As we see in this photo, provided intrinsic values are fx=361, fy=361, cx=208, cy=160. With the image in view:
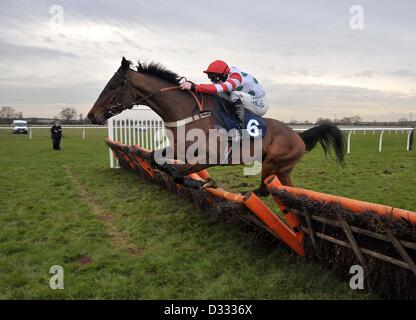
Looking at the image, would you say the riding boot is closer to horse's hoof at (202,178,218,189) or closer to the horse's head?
horse's hoof at (202,178,218,189)

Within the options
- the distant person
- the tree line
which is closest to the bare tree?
the tree line

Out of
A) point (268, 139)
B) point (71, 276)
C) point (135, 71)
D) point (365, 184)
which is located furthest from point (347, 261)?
point (365, 184)

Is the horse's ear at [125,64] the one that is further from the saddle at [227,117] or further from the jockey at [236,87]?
the saddle at [227,117]

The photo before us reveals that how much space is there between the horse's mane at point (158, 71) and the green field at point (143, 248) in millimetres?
1959

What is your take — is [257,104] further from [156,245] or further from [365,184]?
[365,184]

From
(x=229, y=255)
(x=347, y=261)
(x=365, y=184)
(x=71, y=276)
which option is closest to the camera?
(x=347, y=261)

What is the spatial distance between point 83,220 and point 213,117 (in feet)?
8.57

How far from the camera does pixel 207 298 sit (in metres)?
2.95

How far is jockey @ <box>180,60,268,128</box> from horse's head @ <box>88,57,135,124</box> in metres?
0.71

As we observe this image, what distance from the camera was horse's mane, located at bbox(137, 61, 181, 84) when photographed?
4.54m

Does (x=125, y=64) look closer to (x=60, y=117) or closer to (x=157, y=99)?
(x=157, y=99)

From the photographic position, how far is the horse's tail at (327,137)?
5.61 meters

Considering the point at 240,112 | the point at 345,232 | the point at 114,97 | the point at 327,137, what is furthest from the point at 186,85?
the point at 327,137

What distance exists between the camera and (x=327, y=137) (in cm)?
567
